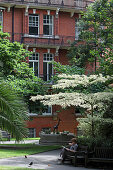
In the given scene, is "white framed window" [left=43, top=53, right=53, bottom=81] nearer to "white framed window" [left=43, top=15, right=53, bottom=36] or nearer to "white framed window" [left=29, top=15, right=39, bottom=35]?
"white framed window" [left=43, top=15, right=53, bottom=36]

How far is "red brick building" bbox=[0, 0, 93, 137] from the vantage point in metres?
38.7

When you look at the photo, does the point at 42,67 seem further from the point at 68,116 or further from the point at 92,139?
the point at 92,139

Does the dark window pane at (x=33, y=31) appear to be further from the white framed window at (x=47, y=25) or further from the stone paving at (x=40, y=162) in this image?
the stone paving at (x=40, y=162)

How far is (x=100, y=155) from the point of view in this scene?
17219 mm

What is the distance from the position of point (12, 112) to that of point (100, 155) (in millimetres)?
7486

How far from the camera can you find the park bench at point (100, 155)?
16.8 metres

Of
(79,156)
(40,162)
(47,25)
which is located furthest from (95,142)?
(47,25)

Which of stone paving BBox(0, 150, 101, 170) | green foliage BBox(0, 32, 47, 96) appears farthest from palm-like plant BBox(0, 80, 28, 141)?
green foliage BBox(0, 32, 47, 96)

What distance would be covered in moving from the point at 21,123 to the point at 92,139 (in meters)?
7.63

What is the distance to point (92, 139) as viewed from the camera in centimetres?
1825

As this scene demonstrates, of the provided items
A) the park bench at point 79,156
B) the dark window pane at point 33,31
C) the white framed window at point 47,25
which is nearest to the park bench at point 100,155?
the park bench at point 79,156

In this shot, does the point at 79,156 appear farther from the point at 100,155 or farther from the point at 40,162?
the point at 40,162

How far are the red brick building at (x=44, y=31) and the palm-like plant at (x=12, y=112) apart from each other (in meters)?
26.5

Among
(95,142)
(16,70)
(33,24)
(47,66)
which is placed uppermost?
(33,24)
